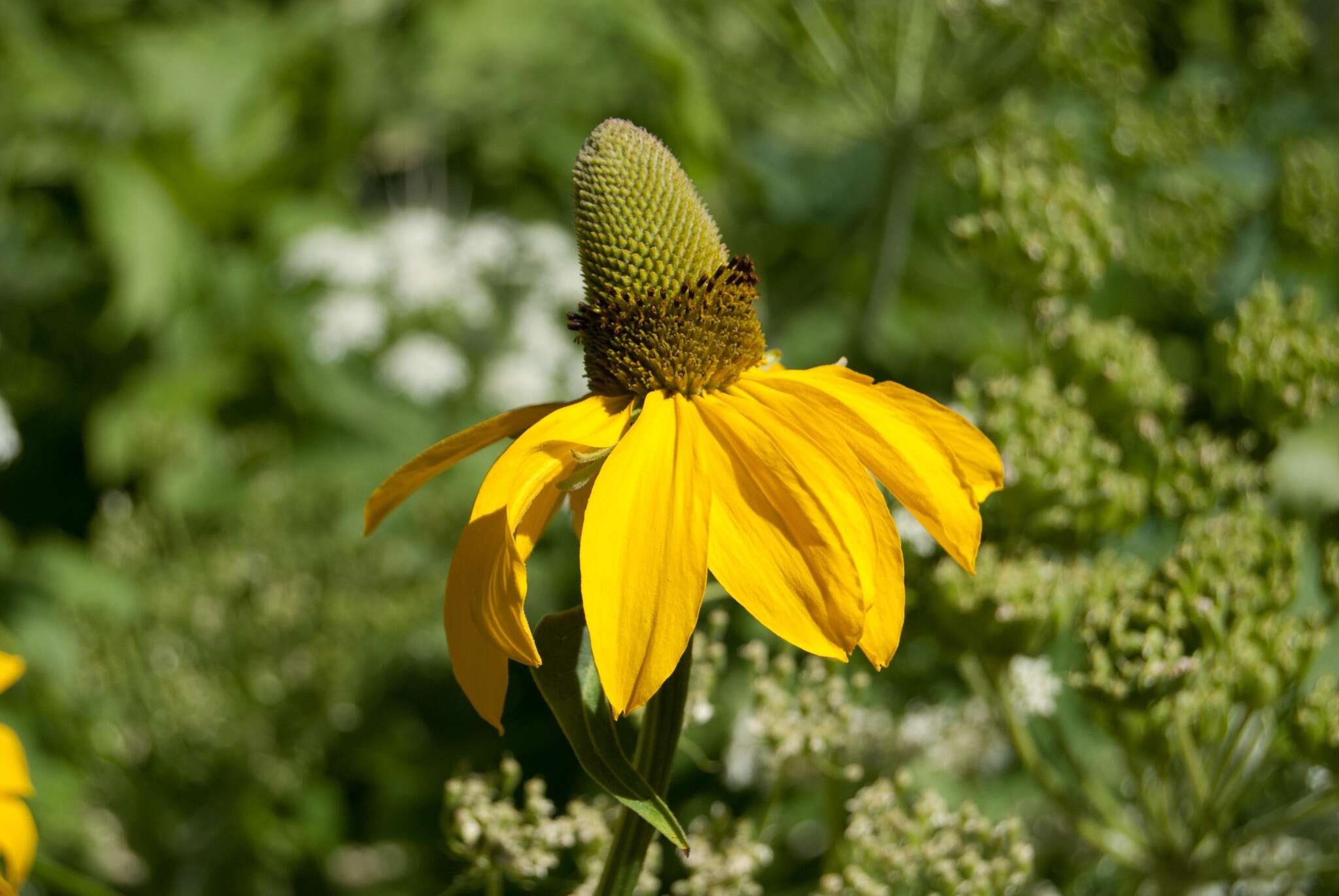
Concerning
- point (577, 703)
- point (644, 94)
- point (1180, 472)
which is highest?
point (644, 94)

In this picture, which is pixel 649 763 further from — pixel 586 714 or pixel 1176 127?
pixel 1176 127

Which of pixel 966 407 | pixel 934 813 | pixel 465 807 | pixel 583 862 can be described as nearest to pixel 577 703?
pixel 465 807

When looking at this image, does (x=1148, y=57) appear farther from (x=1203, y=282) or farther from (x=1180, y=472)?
(x=1180, y=472)

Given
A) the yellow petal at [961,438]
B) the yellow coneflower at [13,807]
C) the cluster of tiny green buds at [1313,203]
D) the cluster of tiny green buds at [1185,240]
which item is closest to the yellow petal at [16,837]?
the yellow coneflower at [13,807]

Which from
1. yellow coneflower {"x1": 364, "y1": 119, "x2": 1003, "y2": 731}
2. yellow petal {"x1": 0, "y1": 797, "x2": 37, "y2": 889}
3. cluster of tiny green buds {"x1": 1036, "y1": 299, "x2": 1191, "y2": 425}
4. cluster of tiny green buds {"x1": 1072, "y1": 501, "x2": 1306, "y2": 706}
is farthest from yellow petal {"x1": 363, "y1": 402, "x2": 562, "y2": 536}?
cluster of tiny green buds {"x1": 1036, "y1": 299, "x2": 1191, "y2": 425}

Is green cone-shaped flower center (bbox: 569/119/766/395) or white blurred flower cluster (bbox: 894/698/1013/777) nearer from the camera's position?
green cone-shaped flower center (bbox: 569/119/766/395)

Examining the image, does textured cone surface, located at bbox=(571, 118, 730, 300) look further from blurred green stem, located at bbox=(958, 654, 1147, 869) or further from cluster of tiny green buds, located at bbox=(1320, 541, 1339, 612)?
cluster of tiny green buds, located at bbox=(1320, 541, 1339, 612)

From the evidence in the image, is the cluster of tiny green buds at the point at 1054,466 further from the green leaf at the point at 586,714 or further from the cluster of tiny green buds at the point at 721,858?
the green leaf at the point at 586,714

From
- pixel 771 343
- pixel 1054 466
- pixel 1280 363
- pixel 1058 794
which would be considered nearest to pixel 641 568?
pixel 1054 466
